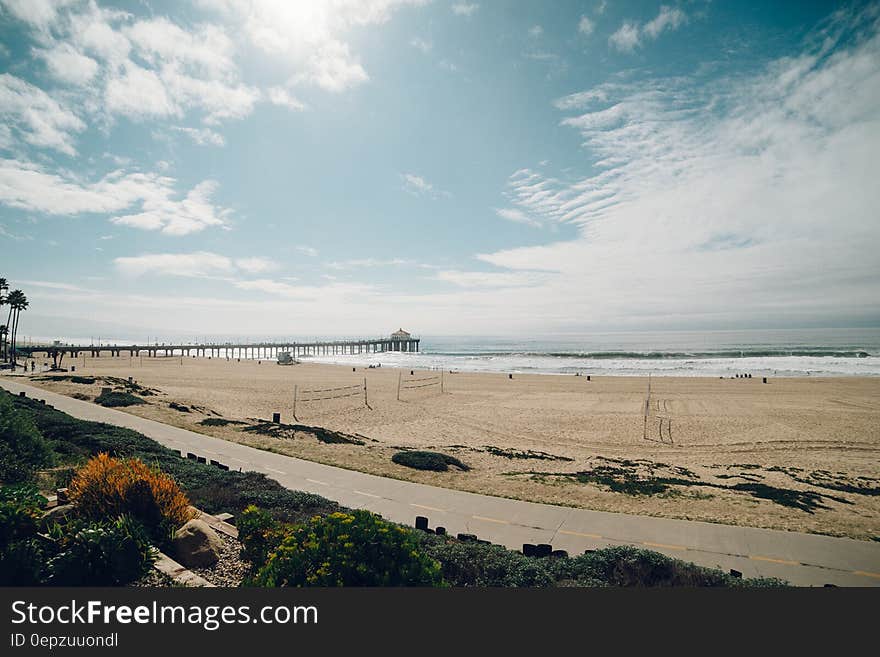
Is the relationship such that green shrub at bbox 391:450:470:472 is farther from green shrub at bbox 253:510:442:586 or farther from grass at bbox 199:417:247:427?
grass at bbox 199:417:247:427

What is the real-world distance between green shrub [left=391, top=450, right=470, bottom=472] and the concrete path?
6.14 ft

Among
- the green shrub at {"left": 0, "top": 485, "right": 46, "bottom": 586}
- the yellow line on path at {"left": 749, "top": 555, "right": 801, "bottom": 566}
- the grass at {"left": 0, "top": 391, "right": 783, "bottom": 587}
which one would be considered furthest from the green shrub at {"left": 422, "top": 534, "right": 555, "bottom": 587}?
the green shrub at {"left": 0, "top": 485, "right": 46, "bottom": 586}

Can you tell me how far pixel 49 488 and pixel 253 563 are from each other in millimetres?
5647

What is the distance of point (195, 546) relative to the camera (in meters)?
5.80

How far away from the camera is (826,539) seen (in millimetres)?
8492

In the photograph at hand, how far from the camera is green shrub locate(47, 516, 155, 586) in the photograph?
4754 mm

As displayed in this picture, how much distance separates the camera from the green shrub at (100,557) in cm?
475

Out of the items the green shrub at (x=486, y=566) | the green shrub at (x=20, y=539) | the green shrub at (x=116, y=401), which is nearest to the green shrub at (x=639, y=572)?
the green shrub at (x=486, y=566)

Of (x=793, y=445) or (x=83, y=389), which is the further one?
(x=83, y=389)

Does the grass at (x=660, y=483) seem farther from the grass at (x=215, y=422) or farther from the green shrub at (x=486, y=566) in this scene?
the grass at (x=215, y=422)

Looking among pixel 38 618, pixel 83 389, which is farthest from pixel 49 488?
pixel 83 389

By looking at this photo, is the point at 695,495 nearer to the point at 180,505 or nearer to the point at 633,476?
the point at 633,476

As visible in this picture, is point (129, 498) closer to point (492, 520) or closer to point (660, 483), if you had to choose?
point (492, 520)

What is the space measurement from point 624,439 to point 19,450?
70.4 feet
